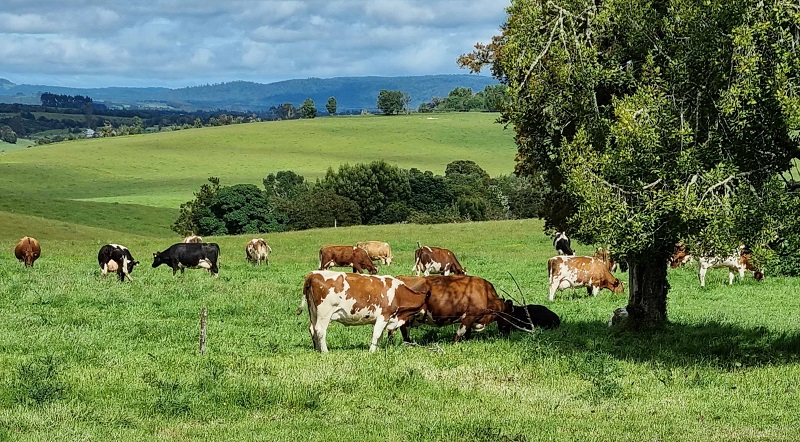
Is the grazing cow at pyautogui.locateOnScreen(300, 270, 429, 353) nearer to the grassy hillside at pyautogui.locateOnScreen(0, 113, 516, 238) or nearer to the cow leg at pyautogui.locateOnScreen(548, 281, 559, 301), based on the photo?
the cow leg at pyautogui.locateOnScreen(548, 281, 559, 301)

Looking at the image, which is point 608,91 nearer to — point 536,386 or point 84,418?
point 536,386

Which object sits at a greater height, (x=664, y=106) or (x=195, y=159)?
(x=664, y=106)

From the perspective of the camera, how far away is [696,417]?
40.0 ft

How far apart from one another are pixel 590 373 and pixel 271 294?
14720 mm

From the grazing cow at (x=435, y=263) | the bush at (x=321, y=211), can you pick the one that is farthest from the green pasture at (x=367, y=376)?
the bush at (x=321, y=211)

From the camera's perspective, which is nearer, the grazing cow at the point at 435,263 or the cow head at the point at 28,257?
the cow head at the point at 28,257

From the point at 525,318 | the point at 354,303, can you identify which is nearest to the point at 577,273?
the point at 525,318

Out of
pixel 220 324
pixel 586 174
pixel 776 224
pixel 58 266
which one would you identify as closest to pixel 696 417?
pixel 776 224

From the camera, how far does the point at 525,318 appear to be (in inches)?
803

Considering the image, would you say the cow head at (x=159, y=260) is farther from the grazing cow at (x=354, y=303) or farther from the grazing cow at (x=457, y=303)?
the grazing cow at (x=354, y=303)

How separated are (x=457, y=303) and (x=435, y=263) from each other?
17.4 m

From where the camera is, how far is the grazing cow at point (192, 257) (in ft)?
113

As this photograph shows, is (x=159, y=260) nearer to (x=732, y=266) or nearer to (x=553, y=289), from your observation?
(x=553, y=289)

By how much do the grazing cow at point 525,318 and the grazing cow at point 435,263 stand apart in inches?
580
